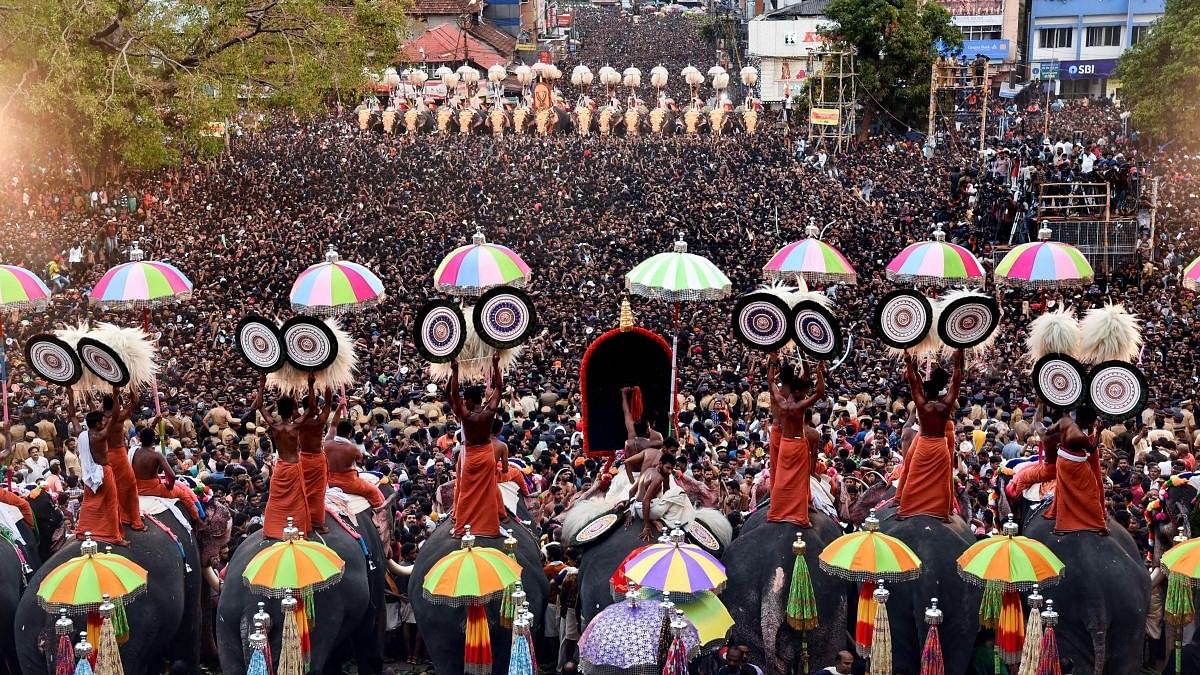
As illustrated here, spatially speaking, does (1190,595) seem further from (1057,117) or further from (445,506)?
(1057,117)

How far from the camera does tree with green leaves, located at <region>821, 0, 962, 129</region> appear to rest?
4372 cm

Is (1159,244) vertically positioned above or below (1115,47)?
below

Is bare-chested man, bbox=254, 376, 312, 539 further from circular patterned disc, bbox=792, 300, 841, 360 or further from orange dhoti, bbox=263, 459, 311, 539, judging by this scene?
circular patterned disc, bbox=792, 300, 841, 360

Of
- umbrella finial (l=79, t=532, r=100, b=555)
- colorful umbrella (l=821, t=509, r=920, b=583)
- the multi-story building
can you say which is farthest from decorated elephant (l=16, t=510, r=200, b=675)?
the multi-story building

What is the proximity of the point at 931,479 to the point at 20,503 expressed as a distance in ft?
22.3

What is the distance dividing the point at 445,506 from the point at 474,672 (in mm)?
1896

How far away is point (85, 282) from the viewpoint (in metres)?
27.7

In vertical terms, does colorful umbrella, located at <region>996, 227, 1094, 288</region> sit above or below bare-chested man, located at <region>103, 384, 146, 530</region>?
above

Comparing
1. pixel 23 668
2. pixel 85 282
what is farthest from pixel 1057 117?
pixel 23 668

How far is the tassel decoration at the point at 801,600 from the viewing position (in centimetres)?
1169

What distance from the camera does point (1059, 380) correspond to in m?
11.9

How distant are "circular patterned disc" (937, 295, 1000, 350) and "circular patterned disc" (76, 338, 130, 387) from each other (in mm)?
5982

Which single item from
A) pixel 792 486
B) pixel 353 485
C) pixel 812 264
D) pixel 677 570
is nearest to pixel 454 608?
pixel 677 570

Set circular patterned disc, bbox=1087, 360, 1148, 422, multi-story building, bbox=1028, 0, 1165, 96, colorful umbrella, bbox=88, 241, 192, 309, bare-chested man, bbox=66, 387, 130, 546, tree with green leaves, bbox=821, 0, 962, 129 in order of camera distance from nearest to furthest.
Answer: circular patterned disc, bbox=1087, 360, 1148, 422 → bare-chested man, bbox=66, 387, 130, 546 → colorful umbrella, bbox=88, 241, 192, 309 → tree with green leaves, bbox=821, 0, 962, 129 → multi-story building, bbox=1028, 0, 1165, 96
